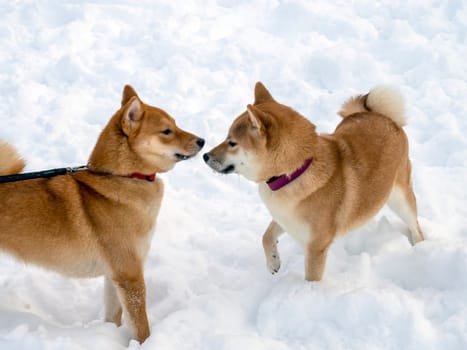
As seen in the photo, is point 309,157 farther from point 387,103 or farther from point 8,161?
point 8,161

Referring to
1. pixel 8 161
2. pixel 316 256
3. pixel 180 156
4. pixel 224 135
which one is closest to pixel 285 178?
pixel 316 256

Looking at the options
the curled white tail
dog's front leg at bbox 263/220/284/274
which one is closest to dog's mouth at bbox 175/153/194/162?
dog's front leg at bbox 263/220/284/274

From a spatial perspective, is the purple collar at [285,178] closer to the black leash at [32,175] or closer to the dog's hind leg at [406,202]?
the dog's hind leg at [406,202]

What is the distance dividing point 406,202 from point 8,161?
326 centimetres

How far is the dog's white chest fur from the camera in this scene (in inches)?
148

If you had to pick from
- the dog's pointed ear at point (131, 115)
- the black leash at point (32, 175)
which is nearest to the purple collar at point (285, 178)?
the dog's pointed ear at point (131, 115)

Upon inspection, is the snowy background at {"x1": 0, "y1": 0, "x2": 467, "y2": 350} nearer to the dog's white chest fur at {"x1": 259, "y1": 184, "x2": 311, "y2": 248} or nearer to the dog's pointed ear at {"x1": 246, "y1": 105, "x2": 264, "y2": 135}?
the dog's white chest fur at {"x1": 259, "y1": 184, "x2": 311, "y2": 248}

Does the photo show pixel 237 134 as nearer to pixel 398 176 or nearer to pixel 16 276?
pixel 398 176

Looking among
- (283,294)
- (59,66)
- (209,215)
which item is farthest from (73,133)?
(283,294)

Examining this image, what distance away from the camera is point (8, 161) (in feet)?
11.5

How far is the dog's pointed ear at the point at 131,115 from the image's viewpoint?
3.42 meters

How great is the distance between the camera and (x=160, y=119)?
3641 mm

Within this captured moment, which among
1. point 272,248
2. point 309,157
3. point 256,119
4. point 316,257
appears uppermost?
point 256,119

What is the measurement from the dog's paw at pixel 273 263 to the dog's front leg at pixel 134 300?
1203 millimetres
